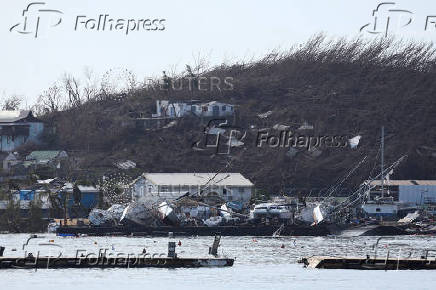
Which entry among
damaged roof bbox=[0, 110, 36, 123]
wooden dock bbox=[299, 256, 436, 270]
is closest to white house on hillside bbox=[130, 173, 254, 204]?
damaged roof bbox=[0, 110, 36, 123]

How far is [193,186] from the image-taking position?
120438 millimetres

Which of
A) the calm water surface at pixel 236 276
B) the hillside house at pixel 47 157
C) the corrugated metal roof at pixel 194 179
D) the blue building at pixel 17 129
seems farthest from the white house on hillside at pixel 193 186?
the calm water surface at pixel 236 276

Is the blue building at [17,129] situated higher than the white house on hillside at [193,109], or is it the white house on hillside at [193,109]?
the white house on hillside at [193,109]

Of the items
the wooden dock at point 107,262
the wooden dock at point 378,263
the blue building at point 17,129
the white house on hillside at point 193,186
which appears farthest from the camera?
the blue building at point 17,129

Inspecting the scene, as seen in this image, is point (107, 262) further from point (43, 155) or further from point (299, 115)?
point (299, 115)

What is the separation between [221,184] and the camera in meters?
123

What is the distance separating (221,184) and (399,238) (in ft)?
104

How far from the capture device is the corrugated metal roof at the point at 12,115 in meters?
153

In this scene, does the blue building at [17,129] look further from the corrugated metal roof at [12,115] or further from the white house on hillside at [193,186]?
the white house on hillside at [193,186]

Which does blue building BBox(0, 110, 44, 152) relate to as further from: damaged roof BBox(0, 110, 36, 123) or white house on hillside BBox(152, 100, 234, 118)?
white house on hillside BBox(152, 100, 234, 118)

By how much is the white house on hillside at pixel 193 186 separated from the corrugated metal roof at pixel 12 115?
34184 mm

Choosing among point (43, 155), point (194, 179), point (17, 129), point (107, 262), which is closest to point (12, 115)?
point (17, 129)

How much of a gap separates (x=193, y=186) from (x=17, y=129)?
137ft

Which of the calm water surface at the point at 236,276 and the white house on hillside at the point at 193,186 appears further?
the white house on hillside at the point at 193,186
